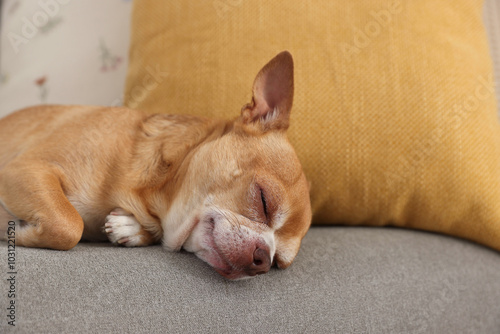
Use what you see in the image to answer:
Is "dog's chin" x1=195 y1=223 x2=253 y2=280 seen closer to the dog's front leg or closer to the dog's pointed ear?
the dog's front leg

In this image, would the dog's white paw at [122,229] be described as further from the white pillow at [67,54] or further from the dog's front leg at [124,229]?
the white pillow at [67,54]

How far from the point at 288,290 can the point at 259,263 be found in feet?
0.44

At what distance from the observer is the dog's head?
147 centimetres

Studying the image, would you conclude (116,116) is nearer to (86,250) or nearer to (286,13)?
(86,250)

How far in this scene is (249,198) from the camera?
60.4 inches

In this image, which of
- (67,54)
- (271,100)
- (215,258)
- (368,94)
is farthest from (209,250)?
(67,54)

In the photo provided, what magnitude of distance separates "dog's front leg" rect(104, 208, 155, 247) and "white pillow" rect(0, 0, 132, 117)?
1.19 meters

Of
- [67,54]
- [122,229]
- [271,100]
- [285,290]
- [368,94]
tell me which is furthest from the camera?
[67,54]

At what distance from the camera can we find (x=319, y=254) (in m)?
1.72

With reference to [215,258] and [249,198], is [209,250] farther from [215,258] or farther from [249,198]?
[249,198]

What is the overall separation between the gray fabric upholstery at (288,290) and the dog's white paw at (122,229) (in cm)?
6

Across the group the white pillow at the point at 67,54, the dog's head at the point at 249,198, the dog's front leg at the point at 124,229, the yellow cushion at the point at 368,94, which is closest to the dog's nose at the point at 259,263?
the dog's head at the point at 249,198

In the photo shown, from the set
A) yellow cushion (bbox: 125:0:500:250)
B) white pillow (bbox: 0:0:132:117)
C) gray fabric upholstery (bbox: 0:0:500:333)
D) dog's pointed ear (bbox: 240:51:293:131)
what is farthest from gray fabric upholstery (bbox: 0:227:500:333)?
white pillow (bbox: 0:0:132:117)

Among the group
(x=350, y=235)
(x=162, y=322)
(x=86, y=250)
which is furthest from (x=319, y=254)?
(x=86, y=250)
